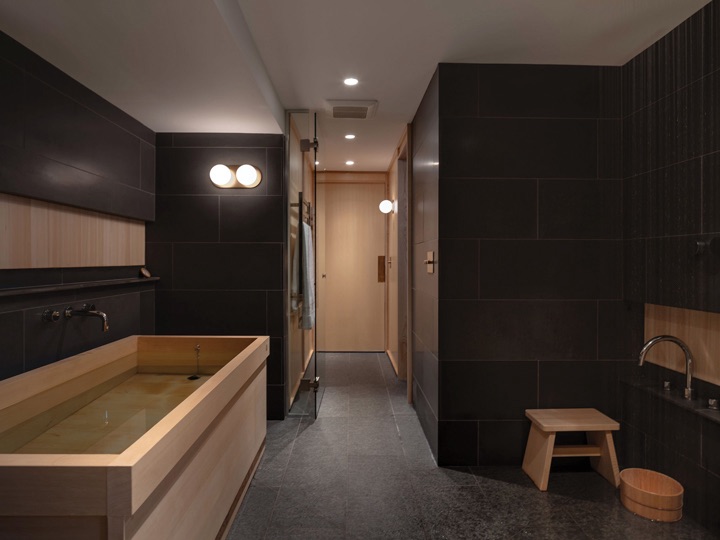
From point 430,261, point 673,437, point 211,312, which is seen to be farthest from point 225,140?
point 673,437

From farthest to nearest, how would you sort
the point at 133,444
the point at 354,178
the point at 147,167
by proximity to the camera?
the point at 354,178 → the point at 147,167 → the point at 133,444

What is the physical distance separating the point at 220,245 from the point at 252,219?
0.33m

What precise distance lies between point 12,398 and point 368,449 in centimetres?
206

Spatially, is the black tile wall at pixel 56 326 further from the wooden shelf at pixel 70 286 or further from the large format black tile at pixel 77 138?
the large format black tile at pixel 77 138

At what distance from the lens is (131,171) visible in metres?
3.16

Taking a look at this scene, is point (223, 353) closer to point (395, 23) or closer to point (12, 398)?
point (12, 398)

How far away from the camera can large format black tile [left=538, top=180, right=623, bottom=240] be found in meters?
2.79

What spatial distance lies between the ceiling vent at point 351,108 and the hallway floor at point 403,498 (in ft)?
8.06

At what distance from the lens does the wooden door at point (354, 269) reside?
615cm

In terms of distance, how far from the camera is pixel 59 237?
2.42 metres

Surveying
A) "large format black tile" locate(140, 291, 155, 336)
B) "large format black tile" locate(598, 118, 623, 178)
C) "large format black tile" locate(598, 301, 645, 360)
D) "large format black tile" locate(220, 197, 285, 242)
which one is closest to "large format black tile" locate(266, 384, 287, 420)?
"large format black tile" locate(140, 291, 155, 336)

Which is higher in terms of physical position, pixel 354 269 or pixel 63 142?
pixel 63 142

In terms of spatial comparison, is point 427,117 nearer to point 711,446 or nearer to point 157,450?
point 711,446

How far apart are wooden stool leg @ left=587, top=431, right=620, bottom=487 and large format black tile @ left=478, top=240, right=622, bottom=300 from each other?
2.66ft
